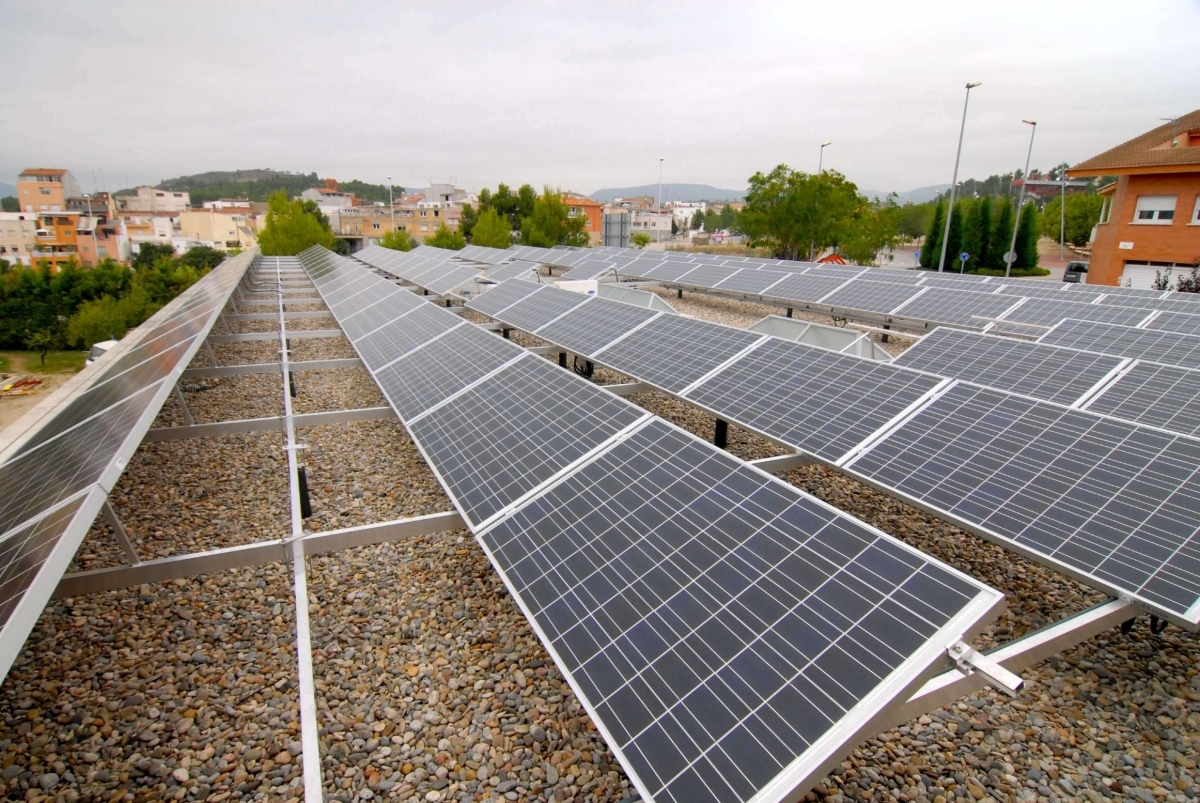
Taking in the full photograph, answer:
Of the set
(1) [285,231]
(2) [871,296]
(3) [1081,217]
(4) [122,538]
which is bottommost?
(4) [122,538]

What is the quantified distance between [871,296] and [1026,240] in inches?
1623

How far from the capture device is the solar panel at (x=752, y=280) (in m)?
22.9

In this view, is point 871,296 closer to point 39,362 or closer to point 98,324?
point 98,324

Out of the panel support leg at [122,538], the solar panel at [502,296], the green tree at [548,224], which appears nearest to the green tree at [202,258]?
the green tree at [548,224]

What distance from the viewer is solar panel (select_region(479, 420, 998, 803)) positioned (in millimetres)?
3137

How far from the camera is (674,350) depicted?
10211 millimetres

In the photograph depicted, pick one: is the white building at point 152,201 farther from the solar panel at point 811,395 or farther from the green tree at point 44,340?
the solar panel at point 811,395

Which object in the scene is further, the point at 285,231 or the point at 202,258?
the point at 202,258

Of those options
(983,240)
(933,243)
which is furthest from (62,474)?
(983,240)

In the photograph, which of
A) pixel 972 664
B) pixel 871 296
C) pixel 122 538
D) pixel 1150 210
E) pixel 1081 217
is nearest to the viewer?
pixel 972 664

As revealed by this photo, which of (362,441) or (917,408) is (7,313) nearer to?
(362,441)

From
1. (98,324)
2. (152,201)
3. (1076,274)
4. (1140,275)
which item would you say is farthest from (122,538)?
(152,201)

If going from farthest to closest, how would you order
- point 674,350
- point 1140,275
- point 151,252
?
point 151,252
point 1140,275
point 674,350

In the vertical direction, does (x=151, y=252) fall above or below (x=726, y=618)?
above
